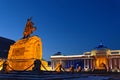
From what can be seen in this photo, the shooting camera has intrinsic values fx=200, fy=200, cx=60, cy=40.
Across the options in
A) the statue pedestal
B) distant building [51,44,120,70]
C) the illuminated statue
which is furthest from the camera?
distant building [51,44,120,70]

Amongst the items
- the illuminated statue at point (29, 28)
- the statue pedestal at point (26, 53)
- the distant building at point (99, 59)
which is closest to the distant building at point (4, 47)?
the distant building at point (99, 59)

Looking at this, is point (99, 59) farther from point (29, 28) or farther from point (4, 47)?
point (29, 28)

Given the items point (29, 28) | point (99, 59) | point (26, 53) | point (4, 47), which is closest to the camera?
point (26, 53)

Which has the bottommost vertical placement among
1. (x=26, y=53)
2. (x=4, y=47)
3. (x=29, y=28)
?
(x=26, y=53)

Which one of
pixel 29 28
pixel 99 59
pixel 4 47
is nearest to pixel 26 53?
pixel 29 28

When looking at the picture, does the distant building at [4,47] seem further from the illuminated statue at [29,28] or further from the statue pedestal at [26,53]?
the statue pedestal at [26,53]

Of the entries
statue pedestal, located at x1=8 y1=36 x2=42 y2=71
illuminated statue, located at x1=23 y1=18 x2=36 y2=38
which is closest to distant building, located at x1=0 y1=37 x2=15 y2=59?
illuminated statue, located at x1=23 y1=18 x2=36 y2=38

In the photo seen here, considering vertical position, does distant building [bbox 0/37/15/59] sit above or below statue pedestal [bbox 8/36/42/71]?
above

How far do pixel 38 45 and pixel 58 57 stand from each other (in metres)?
68.6

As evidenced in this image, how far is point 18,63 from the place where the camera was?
24078 millimetres

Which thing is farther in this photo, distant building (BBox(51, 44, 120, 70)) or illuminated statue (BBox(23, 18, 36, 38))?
distant building (BBox(51, 44, 120, 70))

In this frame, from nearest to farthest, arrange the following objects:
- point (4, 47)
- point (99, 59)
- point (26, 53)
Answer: point (26, 53) → point (4, 47) → point (99, 59)

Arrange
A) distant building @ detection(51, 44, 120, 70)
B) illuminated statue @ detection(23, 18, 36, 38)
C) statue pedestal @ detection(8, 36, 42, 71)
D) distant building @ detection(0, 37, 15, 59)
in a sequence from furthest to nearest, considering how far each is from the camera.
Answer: distant building @ detection(51, 44, 120, 70)
distant building @ detection(0, 37, 15, 59)
illuminated statue @ detection(23, 18, 36, 38)
statue pedestal @ detection(8, 36, 42, 71)

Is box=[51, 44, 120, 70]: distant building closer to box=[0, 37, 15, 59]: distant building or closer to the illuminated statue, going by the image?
box=[0, 37, 15, 59]: distant building
